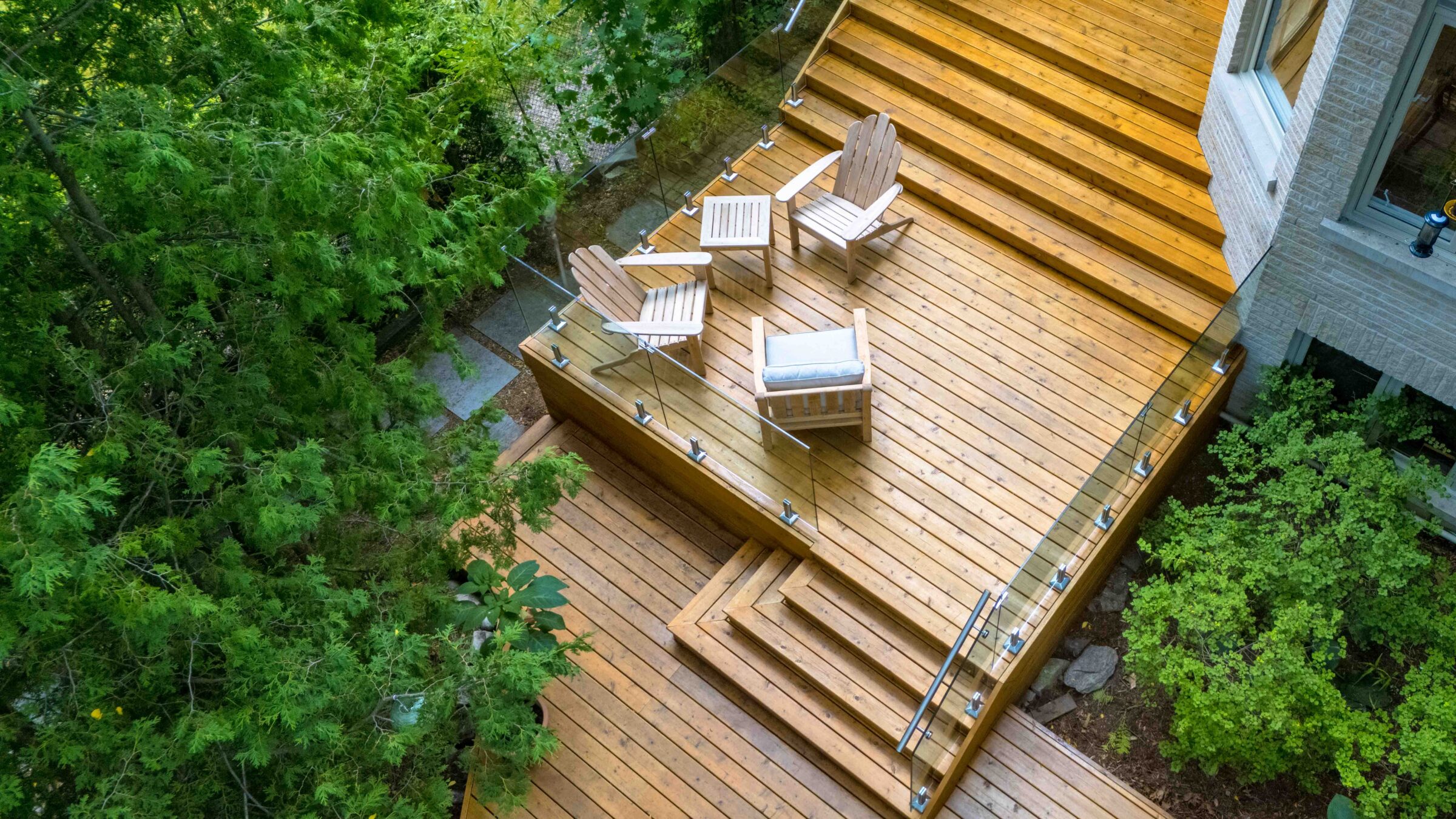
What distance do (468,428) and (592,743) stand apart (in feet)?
6.93

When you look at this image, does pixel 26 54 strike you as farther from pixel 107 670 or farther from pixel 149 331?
pixel 107 670

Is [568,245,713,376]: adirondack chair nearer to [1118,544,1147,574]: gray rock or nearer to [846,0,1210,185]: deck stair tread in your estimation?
[846,0,1210,185]: deck stair tread

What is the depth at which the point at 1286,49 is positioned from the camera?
653 centimetres

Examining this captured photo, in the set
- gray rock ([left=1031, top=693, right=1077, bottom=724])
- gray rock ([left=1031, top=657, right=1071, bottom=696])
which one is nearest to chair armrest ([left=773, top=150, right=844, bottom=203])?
gray rock ([left=1031, top=657, right=1071, bottom=696])

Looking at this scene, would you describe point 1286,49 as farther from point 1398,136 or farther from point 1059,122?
point 1059,122

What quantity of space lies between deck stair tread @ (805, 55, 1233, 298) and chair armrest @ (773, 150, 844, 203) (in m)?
0.83

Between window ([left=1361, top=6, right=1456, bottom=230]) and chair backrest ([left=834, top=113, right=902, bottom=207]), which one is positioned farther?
chair backrest ([left=834, top=113, right=902, bottom=207])

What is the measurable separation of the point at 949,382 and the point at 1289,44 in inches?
111

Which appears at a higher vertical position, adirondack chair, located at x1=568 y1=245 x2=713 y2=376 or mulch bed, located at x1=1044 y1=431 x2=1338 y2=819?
adirondack chair, located at x1=568 y1=245 x2=713 y2=376

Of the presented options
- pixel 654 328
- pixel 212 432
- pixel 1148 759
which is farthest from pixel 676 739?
pixel 212 432

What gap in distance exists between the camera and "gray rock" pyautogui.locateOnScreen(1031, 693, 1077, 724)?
668cm

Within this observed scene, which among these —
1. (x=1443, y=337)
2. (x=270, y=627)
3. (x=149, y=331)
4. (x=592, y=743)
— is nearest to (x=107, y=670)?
(x=270, y=627)

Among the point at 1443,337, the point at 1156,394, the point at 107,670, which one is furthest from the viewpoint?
the point at 1156,394

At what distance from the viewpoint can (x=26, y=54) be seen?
12.9 ft
